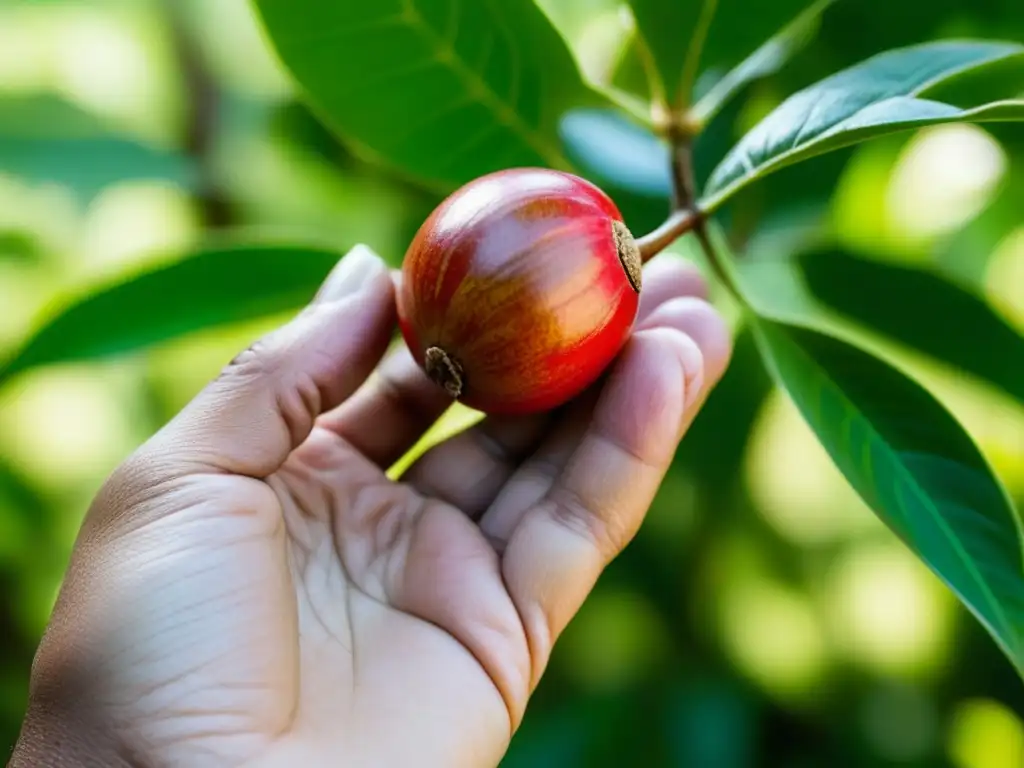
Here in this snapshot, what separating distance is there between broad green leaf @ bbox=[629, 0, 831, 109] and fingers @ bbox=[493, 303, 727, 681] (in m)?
0.22

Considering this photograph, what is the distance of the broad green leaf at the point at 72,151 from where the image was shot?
119cm

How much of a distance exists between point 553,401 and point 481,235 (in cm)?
13

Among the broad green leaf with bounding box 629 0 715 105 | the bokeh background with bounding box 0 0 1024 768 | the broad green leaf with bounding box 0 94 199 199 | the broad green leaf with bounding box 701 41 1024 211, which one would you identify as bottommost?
the bokeh background with bounding box 0 0 1024 768

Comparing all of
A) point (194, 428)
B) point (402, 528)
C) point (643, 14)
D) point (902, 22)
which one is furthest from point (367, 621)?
point (902, 22)

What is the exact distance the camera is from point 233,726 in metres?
0.64

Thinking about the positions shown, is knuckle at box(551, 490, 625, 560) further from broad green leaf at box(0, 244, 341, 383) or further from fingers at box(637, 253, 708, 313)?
broad green leaf at box(0, 244, 341, 383)

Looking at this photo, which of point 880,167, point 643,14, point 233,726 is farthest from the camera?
point 880,167

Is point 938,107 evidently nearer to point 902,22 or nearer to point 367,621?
point 902,22

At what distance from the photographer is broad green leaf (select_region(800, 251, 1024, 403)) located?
829mm

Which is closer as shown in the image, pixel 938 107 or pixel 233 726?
pixel 938 107

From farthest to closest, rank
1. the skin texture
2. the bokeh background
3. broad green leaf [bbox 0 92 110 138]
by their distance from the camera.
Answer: broad green leaf [bbox 0 92 110 138], the bokeh background, the skin texture

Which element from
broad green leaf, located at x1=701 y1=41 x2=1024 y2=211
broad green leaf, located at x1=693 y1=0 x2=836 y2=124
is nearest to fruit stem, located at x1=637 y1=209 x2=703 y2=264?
broad green leaf, located at x1=701 y1=41 x2=1024 y2=211

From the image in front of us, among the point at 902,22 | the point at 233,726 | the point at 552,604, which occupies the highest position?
the point at 902,22

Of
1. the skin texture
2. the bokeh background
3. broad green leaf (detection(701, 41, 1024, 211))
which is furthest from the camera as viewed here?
the bokeh background
